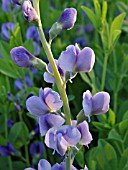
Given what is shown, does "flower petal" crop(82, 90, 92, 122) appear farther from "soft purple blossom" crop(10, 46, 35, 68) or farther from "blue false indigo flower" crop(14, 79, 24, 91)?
"blue false indigo flower" crop(14, 79, 24, 91)

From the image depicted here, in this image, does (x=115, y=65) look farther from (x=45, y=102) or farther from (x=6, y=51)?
(x=45, y=102)

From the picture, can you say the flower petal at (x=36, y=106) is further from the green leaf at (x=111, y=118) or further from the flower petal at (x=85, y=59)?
the green leaf at (x=111, y=118)

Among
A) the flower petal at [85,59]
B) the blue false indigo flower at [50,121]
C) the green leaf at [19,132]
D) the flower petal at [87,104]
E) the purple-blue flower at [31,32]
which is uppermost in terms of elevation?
the flower petal at [85,59]

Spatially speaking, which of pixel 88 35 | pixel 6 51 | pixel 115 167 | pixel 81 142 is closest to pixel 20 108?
pixel 6 51

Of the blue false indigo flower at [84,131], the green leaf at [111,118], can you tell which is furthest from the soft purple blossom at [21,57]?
the green leaf at [111,118]

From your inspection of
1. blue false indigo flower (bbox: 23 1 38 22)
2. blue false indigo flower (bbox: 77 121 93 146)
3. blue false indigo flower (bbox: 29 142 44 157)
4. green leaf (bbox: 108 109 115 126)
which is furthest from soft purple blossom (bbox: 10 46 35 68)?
blue false indigo flower (bbox: 29 142 44 157)

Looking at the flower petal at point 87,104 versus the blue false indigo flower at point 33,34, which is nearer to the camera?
the flower petal at point 87,104

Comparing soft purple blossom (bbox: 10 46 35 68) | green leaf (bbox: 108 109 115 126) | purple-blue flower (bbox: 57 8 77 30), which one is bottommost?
green leaf (bbox: 108 109 115 126)

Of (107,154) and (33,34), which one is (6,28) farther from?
(107,154)

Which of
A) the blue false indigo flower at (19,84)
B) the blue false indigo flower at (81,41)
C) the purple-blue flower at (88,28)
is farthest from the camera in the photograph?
the purple-blue flower at (88,28)
